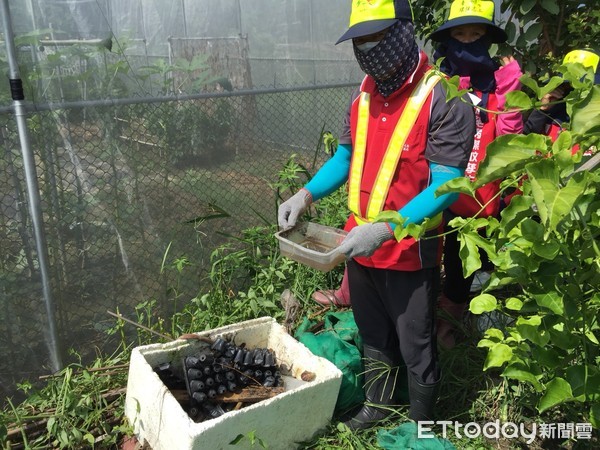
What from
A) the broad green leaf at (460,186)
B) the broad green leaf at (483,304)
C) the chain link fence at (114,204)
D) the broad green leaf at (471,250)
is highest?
the broad green leaf at (460,186)

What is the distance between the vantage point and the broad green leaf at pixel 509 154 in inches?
38.8

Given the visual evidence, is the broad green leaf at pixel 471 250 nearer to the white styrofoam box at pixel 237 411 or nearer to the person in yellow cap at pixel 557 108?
the white styrofoam box at pixel 237 411

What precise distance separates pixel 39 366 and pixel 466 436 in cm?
213

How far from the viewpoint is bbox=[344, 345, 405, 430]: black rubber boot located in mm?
2488

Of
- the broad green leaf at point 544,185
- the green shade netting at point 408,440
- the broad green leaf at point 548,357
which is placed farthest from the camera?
the green shade netting at point 408,440

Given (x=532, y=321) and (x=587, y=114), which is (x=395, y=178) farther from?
(x=587, y=114)

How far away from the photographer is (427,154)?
2.03 metres

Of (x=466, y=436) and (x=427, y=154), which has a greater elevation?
(x=427, y=154)

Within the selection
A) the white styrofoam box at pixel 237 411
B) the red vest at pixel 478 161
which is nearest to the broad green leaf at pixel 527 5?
the red vest at pixel 478 161

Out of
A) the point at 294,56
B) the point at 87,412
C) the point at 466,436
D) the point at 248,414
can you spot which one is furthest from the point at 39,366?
the point at 294,56

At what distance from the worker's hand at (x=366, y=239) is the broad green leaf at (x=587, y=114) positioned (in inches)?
42.2

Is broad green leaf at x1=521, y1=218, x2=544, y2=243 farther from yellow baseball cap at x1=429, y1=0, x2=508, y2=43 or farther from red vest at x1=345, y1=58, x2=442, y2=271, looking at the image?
yellow baseball cap at x1=429, y1=0, x2=508, y2=43

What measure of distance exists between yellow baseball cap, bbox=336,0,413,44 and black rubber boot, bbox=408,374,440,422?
4.58 ft

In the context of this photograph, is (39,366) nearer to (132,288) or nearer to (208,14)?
(132,288)
